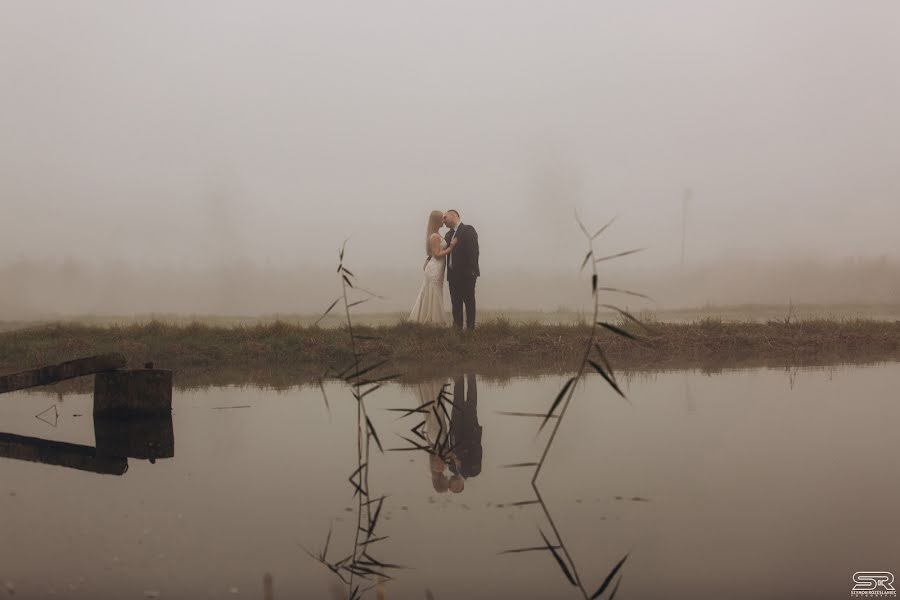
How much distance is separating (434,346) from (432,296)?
6.36ft

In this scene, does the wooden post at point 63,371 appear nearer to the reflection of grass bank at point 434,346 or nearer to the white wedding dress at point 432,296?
the reflection of grass bank at point 434,346

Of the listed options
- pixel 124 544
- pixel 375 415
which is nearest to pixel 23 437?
pixel 375 415

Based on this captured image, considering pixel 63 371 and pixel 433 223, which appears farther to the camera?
pixel 433 223

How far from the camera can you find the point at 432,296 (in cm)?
1783

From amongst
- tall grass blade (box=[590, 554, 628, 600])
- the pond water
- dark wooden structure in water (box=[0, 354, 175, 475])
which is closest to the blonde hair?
the pond water

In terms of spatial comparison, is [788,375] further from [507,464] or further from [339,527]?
[339,527]

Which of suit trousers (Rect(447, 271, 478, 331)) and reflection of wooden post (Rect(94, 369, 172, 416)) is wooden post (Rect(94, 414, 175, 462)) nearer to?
reflection of wooden post (Rect(94, 369, 172, 416))

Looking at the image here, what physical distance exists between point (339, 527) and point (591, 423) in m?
4.33

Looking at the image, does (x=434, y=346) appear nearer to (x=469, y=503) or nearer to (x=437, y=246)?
(x=437, y=246)

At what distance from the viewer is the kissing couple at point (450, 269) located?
17250mm

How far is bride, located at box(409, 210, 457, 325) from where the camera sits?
17.3 meters

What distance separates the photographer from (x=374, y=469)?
6.61m

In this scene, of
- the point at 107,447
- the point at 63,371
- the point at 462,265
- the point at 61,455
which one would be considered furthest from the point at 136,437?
the point at 462,265

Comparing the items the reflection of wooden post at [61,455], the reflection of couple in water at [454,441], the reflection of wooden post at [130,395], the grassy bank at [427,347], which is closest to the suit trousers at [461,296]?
the grassy bank at [427,347]
